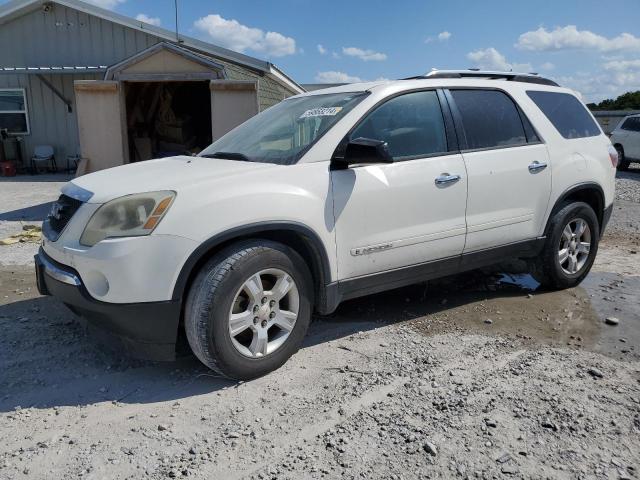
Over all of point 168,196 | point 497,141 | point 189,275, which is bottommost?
point 189,275

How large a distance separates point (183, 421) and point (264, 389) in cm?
53

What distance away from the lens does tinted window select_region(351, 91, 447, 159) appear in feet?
12.7

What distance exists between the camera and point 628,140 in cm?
1712

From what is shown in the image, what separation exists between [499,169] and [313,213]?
5.72ft

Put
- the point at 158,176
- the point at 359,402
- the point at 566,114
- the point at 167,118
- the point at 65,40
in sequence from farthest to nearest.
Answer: the point at 65,40 → the point at 167,118 → the point at 566,114 → the point at 158,176 → the point at 359,402

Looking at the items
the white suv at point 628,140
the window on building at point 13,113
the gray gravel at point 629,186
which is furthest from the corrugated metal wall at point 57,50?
the white suv at point 628,140

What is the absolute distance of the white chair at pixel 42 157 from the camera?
1605cm

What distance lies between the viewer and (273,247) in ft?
11.0

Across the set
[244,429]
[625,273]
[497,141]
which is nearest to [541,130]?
[497,141]

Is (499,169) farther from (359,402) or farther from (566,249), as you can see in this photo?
(359,402)

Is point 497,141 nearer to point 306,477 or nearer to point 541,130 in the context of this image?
point 541,130

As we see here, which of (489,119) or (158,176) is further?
(489,119)

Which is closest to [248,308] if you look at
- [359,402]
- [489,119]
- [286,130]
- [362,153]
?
[359,402]

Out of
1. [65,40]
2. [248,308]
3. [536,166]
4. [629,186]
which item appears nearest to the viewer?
[248,308]
